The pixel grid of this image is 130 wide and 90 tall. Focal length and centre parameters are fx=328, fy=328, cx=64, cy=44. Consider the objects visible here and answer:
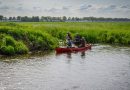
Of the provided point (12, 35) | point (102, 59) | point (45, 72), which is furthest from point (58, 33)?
point (45, 72)

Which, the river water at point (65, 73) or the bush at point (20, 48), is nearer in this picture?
the river water at point (65, 73)

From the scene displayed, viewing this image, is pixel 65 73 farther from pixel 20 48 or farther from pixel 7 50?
pixel 20 48

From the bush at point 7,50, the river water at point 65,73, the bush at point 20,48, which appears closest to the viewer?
the river water at point 65,73

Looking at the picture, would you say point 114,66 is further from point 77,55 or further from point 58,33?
point 58,33

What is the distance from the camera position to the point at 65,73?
1009 inches

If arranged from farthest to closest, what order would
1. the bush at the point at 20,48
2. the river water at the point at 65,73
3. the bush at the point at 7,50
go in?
the bush at the point at 20,48 → the bush at the point at 7,50 → the river water at the point at 65,73

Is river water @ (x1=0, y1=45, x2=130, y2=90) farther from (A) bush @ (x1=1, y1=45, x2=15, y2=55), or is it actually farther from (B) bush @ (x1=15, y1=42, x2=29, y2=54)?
(A) bush @ (x1=1, y1=45, x2=15, y2=55)

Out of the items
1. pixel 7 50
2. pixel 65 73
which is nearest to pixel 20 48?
pixel 7 50

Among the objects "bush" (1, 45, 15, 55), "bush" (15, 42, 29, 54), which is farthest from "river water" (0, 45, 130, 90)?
"bush" (1, 45, 15, 55)

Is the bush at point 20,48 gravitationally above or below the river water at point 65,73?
above

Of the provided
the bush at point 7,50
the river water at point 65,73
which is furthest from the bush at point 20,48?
the river water at point 65,73

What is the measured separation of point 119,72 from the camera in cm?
2603

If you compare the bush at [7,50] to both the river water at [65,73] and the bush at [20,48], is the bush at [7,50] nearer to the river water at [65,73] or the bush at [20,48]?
the bush at [20,48]

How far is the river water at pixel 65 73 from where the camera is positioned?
2118 cm
